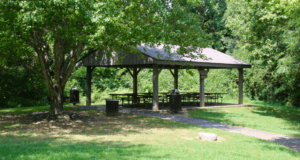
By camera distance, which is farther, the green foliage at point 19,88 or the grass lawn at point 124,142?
the green foliage at point 19,88

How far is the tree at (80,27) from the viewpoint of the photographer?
826 centimetres

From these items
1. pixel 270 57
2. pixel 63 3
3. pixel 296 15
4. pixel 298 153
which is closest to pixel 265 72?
pixel 270 57

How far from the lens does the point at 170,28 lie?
1160 cm

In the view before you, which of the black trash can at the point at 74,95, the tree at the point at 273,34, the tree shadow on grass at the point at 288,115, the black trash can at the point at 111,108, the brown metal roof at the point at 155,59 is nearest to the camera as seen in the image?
the tree at the point at 273,34

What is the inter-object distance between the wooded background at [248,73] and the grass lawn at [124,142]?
4.15 metres

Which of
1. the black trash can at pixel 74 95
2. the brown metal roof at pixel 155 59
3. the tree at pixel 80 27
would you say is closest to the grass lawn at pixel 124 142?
the tree at pixel 80 27

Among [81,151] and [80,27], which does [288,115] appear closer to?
[80,27]

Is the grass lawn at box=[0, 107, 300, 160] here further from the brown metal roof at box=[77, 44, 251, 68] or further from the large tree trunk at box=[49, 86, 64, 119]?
the brown metal roof at box=[77, 44, 251, 68]

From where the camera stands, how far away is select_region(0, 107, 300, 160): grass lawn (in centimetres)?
589

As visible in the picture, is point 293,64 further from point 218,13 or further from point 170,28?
point 218,13

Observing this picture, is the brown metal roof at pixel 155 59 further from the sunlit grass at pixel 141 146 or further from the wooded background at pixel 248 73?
the sunlit grass at pixel 141 146

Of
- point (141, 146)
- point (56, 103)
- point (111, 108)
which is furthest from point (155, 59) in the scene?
point (141, 146)

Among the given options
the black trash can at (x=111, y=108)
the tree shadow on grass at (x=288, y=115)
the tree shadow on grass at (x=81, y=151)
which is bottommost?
the tree shadow on grass at (x=288, y=115)

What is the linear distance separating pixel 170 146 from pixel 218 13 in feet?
113
